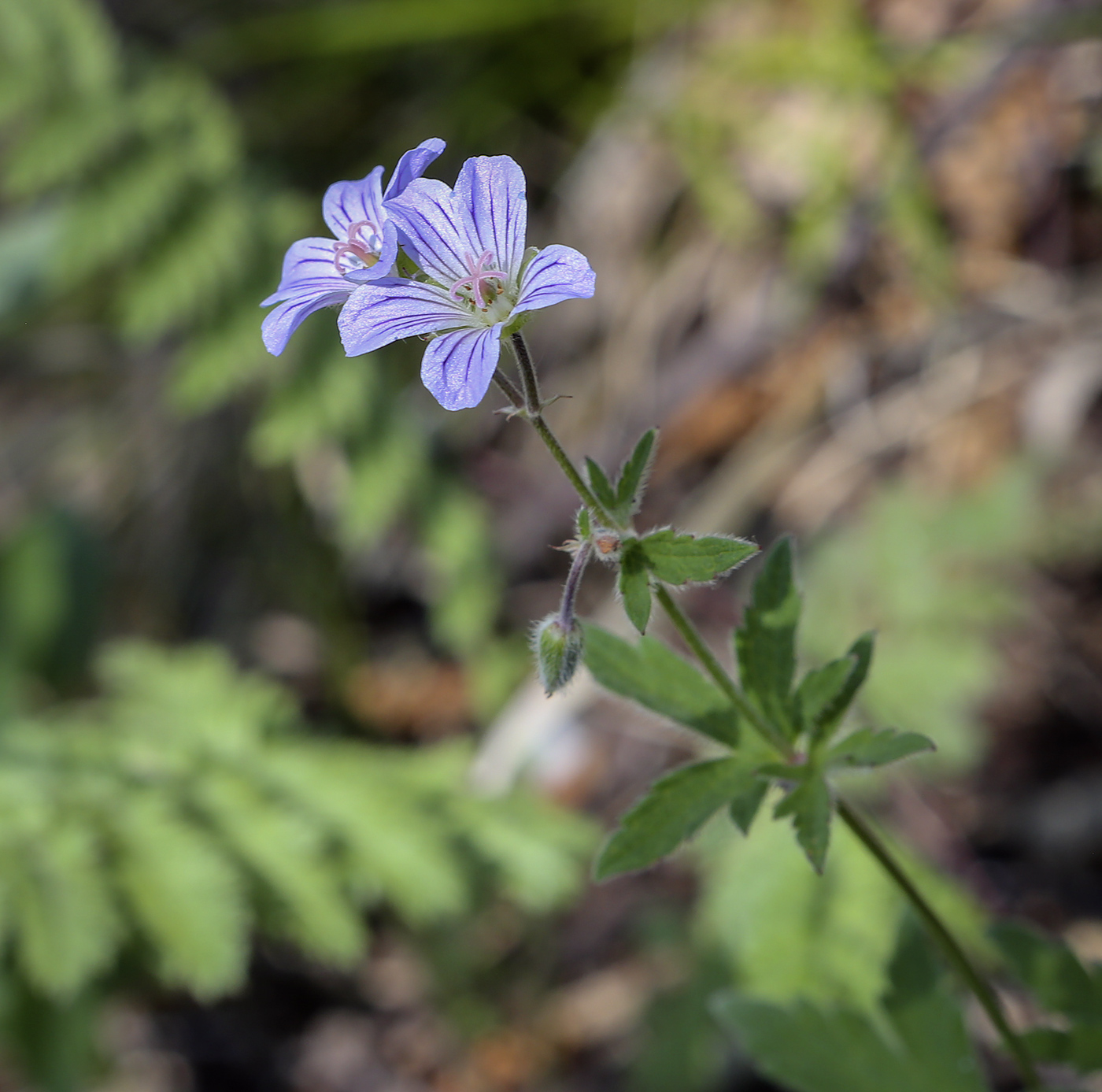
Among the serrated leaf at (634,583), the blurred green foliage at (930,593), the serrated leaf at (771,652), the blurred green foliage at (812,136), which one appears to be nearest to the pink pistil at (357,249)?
the serrated leaf at (634,583)

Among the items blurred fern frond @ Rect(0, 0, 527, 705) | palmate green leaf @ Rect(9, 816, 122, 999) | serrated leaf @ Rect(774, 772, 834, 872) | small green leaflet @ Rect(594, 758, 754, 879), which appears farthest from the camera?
blurred fern frond @ Rect(0, 0, 527, 705)

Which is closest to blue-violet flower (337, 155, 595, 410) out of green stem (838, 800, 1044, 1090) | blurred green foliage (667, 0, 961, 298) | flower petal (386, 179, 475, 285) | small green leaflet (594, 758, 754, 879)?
flower petal (386, 179, 475, 285)

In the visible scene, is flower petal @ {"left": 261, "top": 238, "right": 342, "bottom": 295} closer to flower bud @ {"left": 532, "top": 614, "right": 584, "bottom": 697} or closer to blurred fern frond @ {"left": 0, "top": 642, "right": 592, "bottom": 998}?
flower bud @ {"left": 532, "top": 614, "right": 584, "bottom": 697}

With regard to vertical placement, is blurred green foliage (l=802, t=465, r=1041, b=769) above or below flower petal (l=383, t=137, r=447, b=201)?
below

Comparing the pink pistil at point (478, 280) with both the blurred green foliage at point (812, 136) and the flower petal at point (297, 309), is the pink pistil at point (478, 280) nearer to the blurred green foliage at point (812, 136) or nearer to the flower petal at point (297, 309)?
the flower petal at point (297, 309)

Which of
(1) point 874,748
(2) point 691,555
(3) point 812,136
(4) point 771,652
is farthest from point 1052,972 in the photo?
(3) point 812,136

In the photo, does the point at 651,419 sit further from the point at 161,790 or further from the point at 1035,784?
the point at 161,790

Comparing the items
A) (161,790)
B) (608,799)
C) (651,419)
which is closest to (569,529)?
(651,419)
